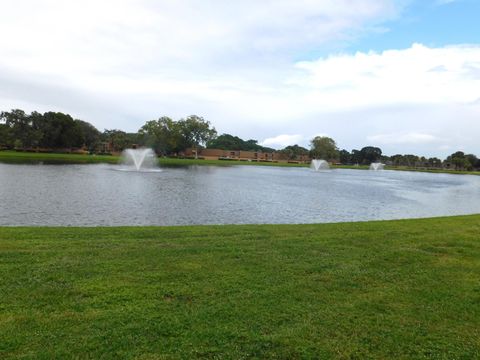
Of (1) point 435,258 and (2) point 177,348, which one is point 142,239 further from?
(1) point 435,258

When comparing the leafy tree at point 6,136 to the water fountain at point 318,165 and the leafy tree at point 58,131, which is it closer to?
the leafy tree at point 58,131

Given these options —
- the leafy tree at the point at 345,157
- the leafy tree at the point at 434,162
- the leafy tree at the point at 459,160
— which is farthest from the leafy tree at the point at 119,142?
the leafy tree at the point at 434,162

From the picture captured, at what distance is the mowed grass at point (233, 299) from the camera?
14.4 ft

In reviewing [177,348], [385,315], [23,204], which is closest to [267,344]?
[177,348]

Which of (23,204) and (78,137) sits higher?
(78,137)

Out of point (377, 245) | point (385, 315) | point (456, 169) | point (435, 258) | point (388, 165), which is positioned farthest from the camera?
point (388, 165)

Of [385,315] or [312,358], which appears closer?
[312,358]

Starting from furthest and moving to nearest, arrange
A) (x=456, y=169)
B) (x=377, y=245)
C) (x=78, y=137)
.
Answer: (x=456, y=169)
(x=78, y=137)
(x=377, y=245)

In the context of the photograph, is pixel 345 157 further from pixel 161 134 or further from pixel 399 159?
pixel 161 134

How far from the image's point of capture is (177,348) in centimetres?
427

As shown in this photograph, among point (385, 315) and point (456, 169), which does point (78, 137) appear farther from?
point (456, 169)

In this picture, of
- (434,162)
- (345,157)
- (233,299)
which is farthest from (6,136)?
(434,162)

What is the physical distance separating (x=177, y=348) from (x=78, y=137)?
102 m

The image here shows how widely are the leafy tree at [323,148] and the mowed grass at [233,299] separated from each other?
14633cm
